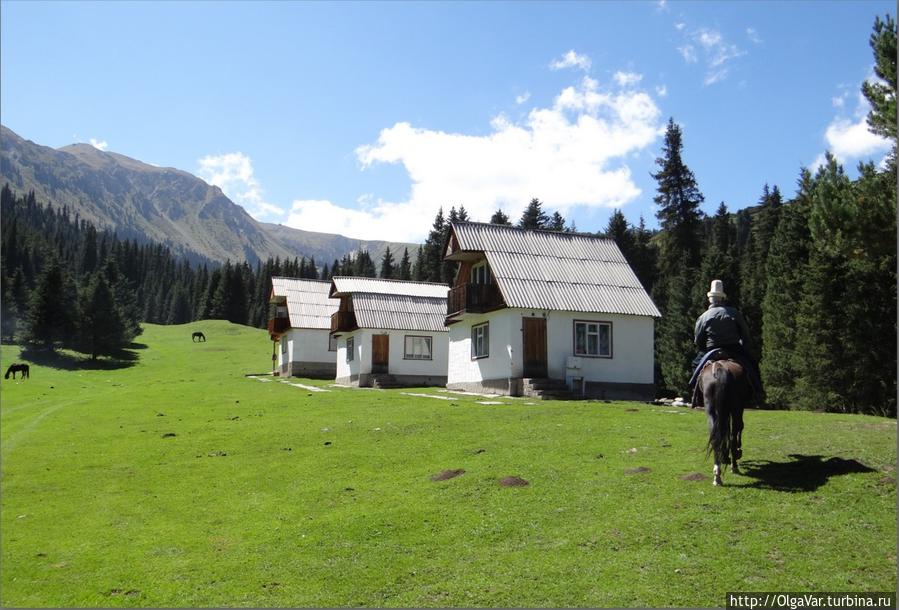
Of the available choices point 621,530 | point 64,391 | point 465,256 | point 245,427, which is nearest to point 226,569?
point 621,530

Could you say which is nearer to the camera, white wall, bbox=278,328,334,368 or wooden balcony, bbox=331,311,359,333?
wooden balcony, bbox=331,311,359,333

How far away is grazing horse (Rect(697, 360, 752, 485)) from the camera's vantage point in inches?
500

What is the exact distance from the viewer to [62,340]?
6981 centimetres

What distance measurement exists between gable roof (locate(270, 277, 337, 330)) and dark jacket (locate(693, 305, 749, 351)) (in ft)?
168

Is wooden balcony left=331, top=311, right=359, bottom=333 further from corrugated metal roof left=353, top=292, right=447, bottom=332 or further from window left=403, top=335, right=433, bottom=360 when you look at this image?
window left=403, top=335, right=433, bottom=360

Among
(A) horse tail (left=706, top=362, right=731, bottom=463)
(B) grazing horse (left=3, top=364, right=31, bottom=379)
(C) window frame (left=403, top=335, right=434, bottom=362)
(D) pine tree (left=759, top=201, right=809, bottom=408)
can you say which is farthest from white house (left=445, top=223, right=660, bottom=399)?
(B) grazing horse (left=3, top=364, right=31, bottom=379)

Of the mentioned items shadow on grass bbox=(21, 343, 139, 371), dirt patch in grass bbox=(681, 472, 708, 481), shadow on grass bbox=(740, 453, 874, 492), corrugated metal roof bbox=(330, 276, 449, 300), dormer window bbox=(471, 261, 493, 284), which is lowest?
dirt patch in grass bbox=(681, 472, 708, 481)

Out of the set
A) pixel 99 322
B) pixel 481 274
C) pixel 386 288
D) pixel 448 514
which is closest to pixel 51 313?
pixel 99 322

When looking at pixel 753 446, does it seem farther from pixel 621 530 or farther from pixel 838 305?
pixel 838 305

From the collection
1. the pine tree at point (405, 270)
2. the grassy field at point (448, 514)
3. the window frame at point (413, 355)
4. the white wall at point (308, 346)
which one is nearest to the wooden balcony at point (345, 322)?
the window frame at point (413, 355)

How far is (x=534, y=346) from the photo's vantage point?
3484cm

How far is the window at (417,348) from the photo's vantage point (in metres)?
51.2

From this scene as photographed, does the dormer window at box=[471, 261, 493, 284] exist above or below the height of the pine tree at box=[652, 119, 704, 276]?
below

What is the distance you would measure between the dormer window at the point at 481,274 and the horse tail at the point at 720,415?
2550 cm
